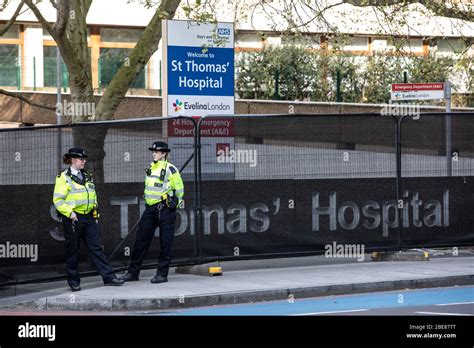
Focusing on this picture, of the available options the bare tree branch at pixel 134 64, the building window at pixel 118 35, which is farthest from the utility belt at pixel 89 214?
the building window at pixel 118 35

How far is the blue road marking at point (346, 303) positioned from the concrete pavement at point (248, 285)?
0.24 metres

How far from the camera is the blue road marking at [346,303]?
44.8 feet

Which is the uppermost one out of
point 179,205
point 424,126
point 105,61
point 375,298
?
point 105,61

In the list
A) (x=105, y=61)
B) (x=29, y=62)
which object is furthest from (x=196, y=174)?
(x=29, y=62)

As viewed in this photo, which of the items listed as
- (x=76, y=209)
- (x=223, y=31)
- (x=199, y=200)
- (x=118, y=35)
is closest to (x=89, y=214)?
(x=76, y=209)

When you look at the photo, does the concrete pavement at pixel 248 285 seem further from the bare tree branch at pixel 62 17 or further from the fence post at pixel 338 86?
the fence post at pixel 338 86

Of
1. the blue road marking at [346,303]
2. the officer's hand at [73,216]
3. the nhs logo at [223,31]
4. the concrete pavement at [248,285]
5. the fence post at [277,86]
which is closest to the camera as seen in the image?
the blue road marking at [346,303]

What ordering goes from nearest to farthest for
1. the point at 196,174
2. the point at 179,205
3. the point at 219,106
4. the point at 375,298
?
the point at 375,298, the point at 179,205, the point at 196,174, the point at 219,106

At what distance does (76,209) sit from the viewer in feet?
49.5

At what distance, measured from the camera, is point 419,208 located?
18.8 meters

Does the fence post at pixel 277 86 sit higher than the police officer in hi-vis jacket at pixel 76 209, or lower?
higher
